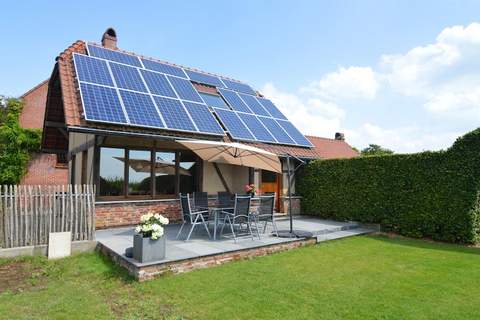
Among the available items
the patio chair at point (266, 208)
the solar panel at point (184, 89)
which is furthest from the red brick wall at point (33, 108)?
the patio chair at point (266, 208)

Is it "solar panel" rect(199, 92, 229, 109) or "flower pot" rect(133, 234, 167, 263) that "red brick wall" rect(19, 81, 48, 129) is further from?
"flower pot" rect(133, 234, 167, 263)

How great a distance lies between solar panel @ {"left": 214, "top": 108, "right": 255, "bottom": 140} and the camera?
1137cm

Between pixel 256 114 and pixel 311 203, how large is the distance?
449 cm

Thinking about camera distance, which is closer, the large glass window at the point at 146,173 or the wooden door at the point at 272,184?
the large glass window at the point at 146,173

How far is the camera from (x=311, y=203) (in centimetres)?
1335

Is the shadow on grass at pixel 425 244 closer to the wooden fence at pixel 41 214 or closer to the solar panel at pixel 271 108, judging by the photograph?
the solar panel at pixel 271 108

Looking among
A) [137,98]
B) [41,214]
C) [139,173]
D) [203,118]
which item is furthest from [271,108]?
[41,214]

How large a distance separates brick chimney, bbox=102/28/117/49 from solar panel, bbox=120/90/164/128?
518 centimetres

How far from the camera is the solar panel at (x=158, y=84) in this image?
11085 mm

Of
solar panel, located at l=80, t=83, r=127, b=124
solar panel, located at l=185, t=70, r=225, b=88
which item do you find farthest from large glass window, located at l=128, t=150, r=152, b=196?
solar panel, located at l=185, t=70, r=225, b=88

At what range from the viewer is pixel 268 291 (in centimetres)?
494

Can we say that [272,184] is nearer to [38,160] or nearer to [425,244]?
[425,244]

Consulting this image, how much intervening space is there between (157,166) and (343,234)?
20.9 ft

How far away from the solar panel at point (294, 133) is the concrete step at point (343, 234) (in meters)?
4.28
